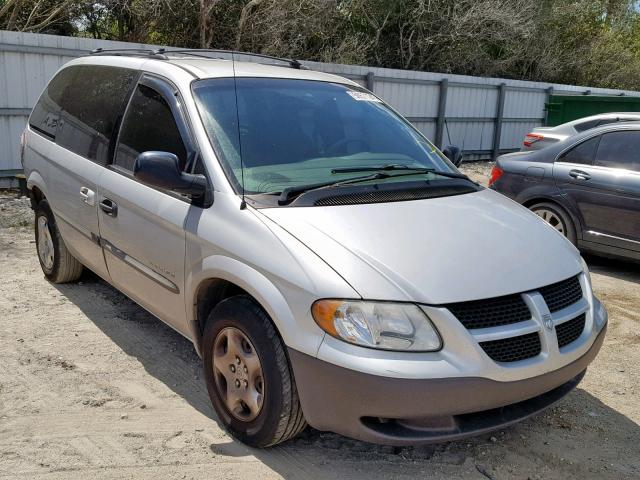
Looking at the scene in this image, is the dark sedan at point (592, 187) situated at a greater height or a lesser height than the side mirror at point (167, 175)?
lesser

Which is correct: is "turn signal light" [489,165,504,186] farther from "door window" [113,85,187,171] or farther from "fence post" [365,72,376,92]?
"fence post" [365,72,376,92]

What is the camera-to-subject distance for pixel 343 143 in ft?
12.6

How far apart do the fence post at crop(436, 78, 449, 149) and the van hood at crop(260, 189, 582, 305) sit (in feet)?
40.0

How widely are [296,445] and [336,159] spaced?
1.58 meters

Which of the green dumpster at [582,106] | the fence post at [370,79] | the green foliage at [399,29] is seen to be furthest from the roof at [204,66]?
the green dumpster at [582,106]

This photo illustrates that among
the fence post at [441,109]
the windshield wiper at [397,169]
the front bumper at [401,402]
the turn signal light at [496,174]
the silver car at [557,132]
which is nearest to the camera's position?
the front bumper at [401,402]

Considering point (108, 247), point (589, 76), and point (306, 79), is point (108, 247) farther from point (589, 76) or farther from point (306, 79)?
point (589, 76)

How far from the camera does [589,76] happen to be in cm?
2478

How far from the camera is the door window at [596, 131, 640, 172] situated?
6500 mm

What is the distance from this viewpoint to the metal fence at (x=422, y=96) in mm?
8914

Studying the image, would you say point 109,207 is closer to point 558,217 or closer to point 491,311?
point 491,311

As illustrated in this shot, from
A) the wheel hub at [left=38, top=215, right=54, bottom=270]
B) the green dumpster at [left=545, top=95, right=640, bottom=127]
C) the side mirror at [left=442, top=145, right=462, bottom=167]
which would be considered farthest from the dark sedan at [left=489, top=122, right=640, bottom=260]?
the green dumpster at [left=545, top=95, right=640, bottom=127]

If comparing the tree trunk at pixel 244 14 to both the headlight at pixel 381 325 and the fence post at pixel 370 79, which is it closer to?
the fence post at pixel 370 79

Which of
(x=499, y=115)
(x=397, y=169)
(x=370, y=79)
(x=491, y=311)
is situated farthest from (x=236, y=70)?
(x=499, y=115)
